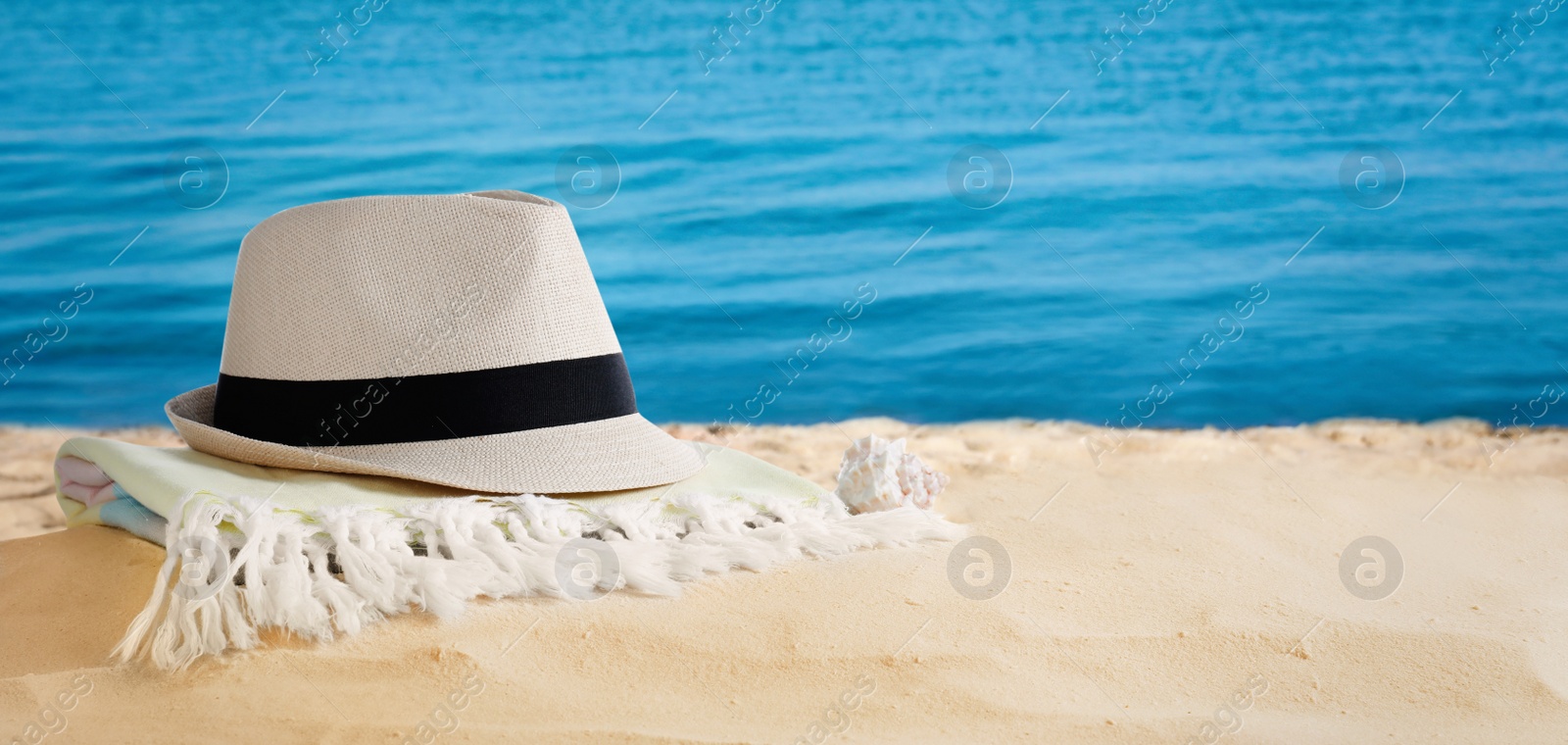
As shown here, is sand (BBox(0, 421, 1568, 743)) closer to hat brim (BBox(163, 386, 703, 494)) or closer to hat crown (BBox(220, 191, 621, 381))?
hat brim (BBox(163, 386, 703, 494))

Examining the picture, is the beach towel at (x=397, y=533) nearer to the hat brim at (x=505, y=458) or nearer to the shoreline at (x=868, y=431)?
the hat brim at (x=505, y=458)

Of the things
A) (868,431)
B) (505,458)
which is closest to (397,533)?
(505,458)

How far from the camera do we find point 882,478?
200cm

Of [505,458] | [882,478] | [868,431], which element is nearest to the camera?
[505,458]

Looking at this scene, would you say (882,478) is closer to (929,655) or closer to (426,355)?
(929,655)

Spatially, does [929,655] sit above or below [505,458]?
below

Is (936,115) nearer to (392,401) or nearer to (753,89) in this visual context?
(753,89)

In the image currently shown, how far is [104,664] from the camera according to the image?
1.36 m

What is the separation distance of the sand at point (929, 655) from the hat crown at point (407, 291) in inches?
15.3

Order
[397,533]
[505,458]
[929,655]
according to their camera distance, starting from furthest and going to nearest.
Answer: [505,458], [397,533], [929,655]

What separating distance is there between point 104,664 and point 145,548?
0.34 metres

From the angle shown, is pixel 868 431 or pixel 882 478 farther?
pixel 868 431

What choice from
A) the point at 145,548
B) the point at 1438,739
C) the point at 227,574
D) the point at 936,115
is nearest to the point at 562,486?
the point at 227,574

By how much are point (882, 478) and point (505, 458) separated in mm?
659
